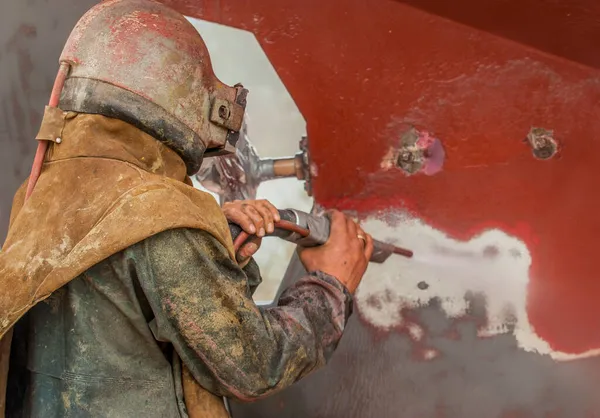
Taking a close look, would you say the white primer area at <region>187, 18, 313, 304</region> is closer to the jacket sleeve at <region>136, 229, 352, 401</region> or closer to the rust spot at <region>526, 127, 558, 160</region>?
the rust spot at <region>526, 127, 558, 160</region>

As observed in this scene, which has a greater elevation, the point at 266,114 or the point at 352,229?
the point at 266,114

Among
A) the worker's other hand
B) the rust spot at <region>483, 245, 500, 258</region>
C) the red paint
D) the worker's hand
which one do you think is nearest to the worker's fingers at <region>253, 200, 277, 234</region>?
the worker's other hand

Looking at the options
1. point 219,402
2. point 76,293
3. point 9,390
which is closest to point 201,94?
point 76,293

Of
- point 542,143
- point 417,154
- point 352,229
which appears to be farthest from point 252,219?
point 542,143

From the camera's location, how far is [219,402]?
1.06 metres

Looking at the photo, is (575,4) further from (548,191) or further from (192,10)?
(192,10)

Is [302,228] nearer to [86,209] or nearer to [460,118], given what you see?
[86,209]

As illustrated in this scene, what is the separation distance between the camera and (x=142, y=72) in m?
0.99

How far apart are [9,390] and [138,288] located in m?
0.39

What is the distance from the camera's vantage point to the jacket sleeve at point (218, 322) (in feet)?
3.04

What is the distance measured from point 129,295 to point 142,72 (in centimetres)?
36

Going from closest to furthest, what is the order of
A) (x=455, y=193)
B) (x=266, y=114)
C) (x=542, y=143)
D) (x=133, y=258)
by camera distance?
(x=133, y=258) < (x=542, y=143) < (x=455, y=193) < (x=266, y=114)

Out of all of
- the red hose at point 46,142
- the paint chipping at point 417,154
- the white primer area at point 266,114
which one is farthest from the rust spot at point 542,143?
the red hose at point 46,142

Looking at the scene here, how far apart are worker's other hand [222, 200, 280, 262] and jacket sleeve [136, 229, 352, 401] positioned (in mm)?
137
